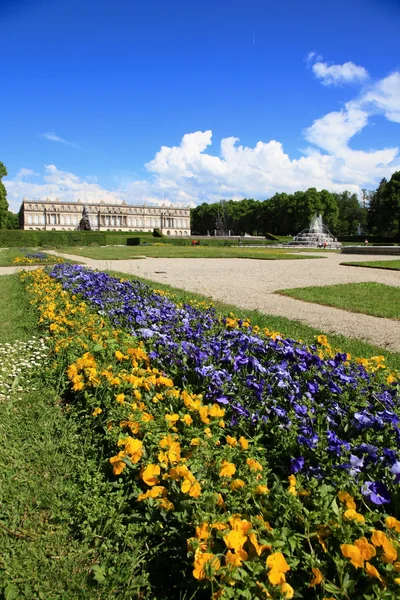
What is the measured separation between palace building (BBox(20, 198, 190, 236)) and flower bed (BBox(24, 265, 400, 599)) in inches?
4619

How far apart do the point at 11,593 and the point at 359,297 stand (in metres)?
8.43

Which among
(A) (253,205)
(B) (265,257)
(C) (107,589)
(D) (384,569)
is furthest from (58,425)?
(A) (253,205)

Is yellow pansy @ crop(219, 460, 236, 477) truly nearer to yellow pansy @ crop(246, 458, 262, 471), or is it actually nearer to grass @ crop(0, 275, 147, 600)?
yellow pansy @ crop(246, 458, 262, 471)

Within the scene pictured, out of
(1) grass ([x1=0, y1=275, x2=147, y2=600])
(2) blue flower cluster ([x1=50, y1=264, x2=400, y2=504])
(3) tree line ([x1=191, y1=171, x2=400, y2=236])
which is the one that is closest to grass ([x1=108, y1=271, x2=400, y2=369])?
(2) blue flower cluster ([x1=50, y1=264, x2=400, y2=504])

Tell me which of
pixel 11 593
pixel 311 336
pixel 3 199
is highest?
pixel 3 199

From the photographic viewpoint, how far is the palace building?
120 m

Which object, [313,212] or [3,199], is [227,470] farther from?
[313,212]

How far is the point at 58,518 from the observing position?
2.20 metres

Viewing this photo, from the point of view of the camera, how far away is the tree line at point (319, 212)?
54.7m

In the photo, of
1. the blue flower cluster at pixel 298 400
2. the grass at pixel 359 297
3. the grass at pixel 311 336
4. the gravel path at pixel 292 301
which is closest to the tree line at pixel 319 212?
the gravel path at pixel 292 301

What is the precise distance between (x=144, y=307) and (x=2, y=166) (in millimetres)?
54807

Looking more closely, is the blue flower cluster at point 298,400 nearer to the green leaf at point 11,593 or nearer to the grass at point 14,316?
the green leaf at point 11,593

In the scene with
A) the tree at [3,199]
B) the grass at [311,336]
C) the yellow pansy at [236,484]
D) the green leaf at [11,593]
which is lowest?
the green leaf at [11,593]

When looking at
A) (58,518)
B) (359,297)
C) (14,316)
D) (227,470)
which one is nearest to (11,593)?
(58,518)
